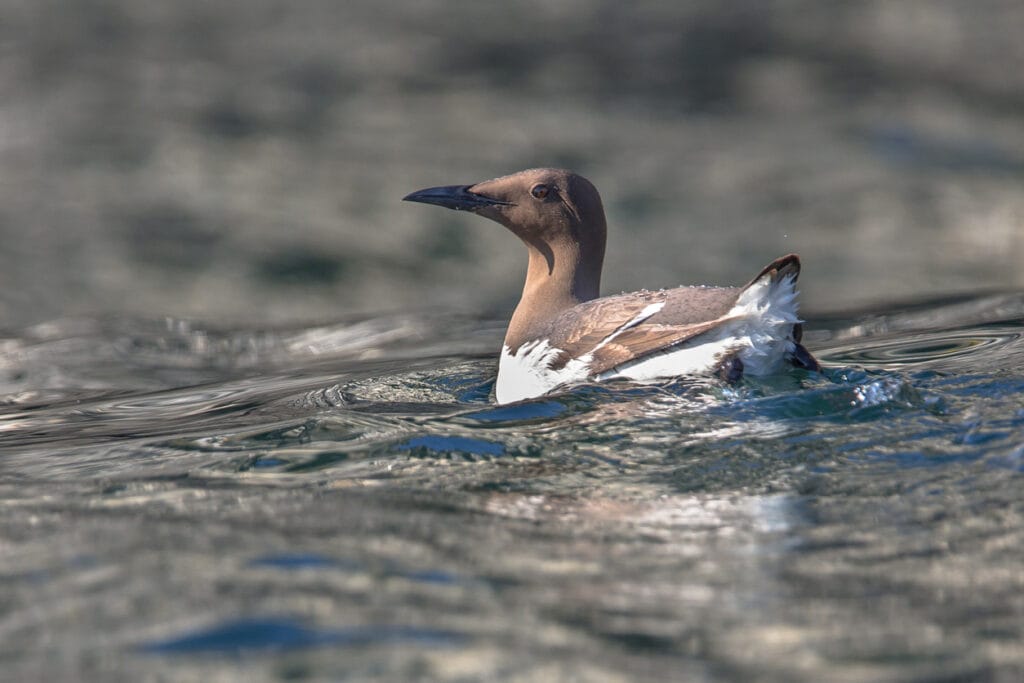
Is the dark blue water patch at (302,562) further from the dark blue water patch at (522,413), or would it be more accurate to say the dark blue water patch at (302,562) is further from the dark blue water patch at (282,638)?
the dark blue water patch at (522,413)

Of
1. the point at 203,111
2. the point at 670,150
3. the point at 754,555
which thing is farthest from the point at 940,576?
the point at 203,111

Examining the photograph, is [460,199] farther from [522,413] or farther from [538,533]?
[538,533]

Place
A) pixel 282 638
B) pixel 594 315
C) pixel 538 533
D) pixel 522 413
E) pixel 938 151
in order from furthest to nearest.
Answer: pixel 938 151
pixel 594 315
pixel 522 413
pixel 538 533
pixel 282 638

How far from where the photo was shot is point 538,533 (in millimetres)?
3719

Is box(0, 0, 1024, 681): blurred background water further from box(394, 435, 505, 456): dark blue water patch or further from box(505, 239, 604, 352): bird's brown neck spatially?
box(505, 239, 604, 352): bird's brown neck

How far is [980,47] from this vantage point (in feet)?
39.0

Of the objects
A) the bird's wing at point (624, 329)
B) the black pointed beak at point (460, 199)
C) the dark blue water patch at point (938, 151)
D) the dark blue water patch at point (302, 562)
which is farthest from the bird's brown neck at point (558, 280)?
the dark blue water patch at point (938, 151)

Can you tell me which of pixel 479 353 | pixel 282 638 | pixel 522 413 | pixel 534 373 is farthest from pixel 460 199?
pixel 282 638

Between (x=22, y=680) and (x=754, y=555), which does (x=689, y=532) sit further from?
(x=22, y=680)

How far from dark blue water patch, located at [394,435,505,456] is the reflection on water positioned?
0.5 inches

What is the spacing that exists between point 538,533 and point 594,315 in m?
1.98

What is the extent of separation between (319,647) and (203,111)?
8955 mm

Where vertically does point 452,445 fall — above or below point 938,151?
below

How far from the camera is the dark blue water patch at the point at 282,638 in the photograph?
9.68ft
